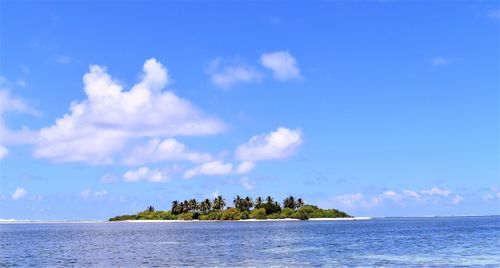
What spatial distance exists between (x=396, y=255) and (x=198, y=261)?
24.7 m

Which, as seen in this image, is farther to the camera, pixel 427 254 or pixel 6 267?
pixel 427 254

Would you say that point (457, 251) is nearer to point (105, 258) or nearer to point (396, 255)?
point (396, 255)

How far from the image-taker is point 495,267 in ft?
175

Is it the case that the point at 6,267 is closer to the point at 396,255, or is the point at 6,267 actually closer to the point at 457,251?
the point at 396,255

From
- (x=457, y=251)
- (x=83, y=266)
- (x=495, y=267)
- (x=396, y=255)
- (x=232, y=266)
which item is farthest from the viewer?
(x=457, y=251)

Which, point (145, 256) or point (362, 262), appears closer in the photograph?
point (362, 262)

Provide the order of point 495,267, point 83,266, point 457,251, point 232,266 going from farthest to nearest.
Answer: point 457,251 → point 83,266 → point 232,266 → point 495,267

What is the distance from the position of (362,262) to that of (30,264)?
3902cm

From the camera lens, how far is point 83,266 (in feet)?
204

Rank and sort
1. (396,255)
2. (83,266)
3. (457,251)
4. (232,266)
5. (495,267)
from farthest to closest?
(457,251) → (396,255) → (83,266) → (232,266) → (495,267)

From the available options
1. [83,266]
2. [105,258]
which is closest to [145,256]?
[105,258]

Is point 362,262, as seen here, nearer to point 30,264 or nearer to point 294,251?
point 294,251

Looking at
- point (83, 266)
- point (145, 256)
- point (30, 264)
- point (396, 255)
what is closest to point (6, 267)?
point (30, 264)

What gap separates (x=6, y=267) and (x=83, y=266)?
356 inches
